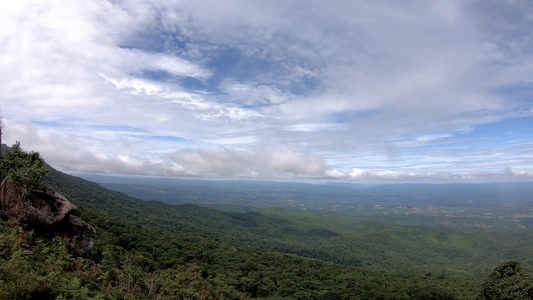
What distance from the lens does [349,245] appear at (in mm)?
136750

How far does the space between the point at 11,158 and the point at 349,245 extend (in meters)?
146

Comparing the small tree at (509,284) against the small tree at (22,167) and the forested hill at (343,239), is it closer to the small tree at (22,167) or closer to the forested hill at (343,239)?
the small tree at (22,167)

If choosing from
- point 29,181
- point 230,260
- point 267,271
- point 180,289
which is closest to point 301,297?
→ point 267,271

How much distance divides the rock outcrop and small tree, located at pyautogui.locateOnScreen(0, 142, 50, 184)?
1.56 ft

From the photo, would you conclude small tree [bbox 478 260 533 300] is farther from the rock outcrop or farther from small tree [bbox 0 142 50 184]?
small tree [bbox 0 142 50 184]

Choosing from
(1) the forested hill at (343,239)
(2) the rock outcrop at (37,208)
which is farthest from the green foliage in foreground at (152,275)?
(1) the forested hill at (343,239)

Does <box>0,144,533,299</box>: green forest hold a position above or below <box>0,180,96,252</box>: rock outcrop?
below

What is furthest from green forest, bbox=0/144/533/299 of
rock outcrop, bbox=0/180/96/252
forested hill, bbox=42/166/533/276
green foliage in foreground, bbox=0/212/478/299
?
forested hill, bbox=42/166/533/276

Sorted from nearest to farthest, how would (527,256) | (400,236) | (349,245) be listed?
(527,256) → (349,245) → (400,236)

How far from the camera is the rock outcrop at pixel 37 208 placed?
590 inches

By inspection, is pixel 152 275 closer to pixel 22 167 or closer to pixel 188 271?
pixel 188 271

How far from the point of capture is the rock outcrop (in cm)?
1498

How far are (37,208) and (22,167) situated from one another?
2.85 m

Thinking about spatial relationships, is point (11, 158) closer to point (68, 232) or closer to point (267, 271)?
point (68, 232)
